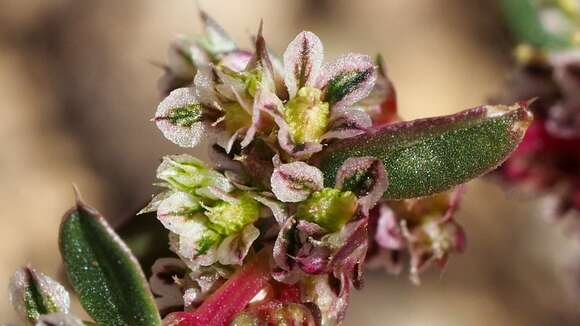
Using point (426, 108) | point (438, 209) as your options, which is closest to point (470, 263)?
point (426, 108)

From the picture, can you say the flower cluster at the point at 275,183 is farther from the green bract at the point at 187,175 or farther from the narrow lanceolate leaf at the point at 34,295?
the narrow lanceolate leaf at the point at 34,295

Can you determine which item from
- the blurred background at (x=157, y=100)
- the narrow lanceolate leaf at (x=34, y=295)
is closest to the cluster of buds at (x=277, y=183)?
the narrow lanceolate leaf at (x=34, y=295)

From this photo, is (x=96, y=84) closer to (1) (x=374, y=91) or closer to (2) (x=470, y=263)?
(2) (x=470, y=263)

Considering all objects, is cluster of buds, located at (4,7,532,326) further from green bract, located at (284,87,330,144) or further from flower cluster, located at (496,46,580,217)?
flower cluster, located at (496,46,580,217)

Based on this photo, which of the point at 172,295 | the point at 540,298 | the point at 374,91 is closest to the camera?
the point at 172,295

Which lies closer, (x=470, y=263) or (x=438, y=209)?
(x=438, y=209)

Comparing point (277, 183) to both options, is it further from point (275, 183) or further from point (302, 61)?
point (302, 61)
